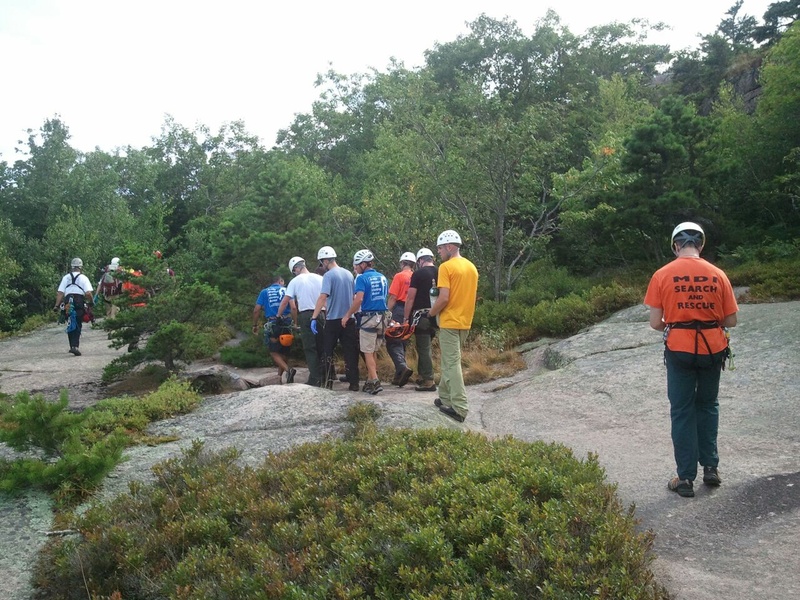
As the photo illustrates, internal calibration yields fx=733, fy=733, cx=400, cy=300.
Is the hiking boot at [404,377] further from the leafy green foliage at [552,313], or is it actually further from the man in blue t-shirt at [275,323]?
the leafy green foliage at [552,313]

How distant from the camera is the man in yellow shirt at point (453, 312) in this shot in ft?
25.3

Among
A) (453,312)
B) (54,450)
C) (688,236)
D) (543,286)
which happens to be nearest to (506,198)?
(543,286)

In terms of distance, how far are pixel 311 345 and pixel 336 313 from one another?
95 centimetres

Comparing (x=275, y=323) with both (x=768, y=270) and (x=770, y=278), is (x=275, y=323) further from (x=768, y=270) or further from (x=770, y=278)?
(x=768, y=270)

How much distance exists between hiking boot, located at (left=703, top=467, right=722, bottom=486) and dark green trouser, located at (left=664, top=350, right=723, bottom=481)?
0.04 m

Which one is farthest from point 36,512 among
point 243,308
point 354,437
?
point 243,308

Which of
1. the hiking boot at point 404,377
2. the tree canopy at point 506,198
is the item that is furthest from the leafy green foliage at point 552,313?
the hiking boot at point 404,377

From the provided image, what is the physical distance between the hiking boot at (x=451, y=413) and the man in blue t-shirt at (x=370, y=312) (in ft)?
5.73

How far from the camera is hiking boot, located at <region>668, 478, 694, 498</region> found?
5.45 m

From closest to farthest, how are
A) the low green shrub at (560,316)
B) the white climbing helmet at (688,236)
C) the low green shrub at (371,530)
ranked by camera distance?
the low green shrub at (371,530)
the white climbing helmet at (688,236)
the low green shrub at (560,316)

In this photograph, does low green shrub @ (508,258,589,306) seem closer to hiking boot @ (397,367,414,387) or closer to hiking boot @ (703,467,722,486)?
hiking boot @ (397,367,414,387)

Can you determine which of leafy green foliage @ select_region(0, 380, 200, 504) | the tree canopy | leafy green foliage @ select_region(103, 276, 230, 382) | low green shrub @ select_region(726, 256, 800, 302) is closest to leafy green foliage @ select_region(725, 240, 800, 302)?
low green shrub @ select_region(726, 256, 800, 302)

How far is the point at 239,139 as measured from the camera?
38.2 m

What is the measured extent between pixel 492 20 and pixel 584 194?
25.0m
